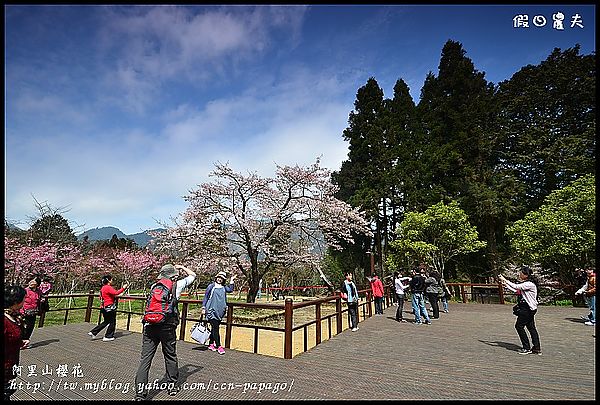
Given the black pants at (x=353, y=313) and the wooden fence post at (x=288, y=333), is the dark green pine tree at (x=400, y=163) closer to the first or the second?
the black pants at (x=353, y=313)

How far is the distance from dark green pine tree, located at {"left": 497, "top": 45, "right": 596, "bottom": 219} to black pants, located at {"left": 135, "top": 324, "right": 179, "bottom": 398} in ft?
63.5

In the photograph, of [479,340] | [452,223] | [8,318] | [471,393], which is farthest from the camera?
[452,223]

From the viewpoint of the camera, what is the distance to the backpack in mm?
3691

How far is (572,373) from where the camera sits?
4309 mm

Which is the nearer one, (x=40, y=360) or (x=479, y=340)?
(x=40, y=360)

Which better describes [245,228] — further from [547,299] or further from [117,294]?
[547,299]

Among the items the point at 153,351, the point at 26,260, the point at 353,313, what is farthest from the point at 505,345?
the point at 26,260

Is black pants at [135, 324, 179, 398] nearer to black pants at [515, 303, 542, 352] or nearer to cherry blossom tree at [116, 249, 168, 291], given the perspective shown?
black pants at [515, 303, 542, 352]

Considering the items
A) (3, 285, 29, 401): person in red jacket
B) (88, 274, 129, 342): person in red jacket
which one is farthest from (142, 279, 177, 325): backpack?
(88, 274, 129, 342): person in red jacket

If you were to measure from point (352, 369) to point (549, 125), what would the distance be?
820 inches

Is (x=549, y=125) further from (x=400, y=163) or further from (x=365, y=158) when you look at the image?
(x=365, y=158)

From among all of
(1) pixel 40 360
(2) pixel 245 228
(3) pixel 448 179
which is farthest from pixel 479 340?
(3) pixel 448 179

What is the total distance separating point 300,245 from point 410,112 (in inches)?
518

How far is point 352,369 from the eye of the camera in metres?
4.63
